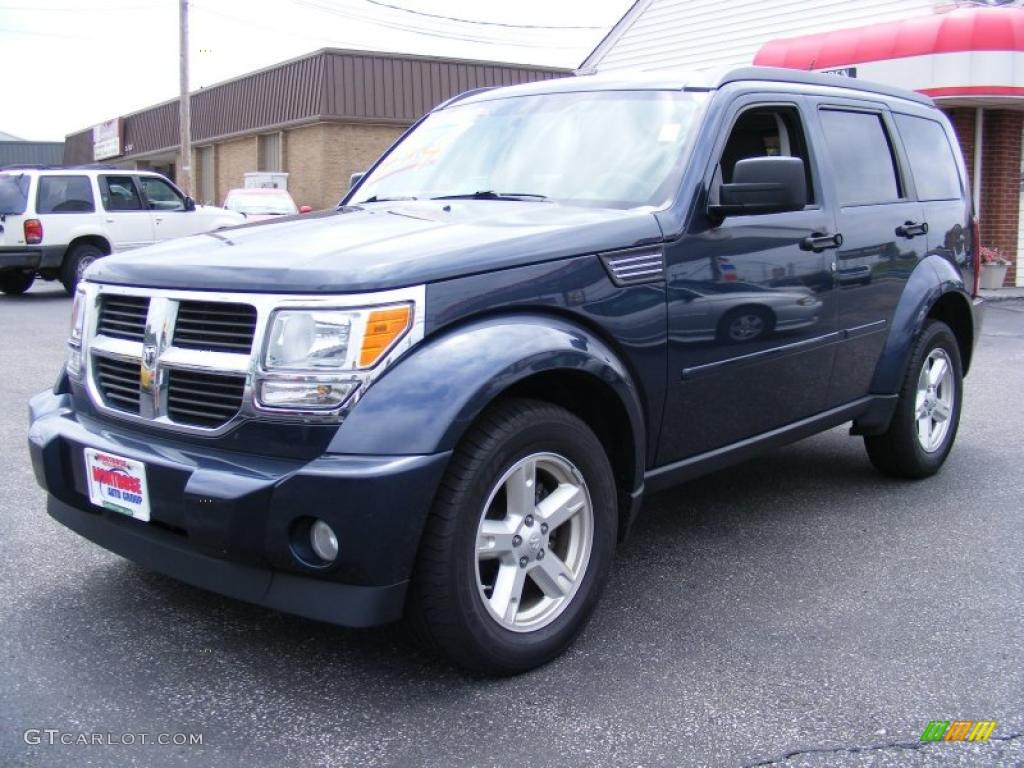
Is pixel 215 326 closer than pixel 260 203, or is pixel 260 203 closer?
pixel 215 326

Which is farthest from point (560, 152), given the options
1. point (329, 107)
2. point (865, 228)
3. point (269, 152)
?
point (269, 152)

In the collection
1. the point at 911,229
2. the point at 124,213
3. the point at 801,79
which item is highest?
the point at 124,213

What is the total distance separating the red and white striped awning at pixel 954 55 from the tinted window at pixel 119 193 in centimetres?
1059

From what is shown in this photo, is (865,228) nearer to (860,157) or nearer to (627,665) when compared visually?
(860,157)

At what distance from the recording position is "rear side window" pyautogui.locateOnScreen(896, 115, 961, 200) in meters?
5.37

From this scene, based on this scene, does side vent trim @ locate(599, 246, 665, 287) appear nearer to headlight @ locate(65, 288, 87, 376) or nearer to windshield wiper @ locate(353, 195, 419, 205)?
windshield wiper @ locate(353, 195, 419, 205)

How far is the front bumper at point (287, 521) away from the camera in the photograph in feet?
9.26

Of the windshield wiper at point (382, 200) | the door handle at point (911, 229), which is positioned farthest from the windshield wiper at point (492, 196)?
the door handle at point (911, 229)

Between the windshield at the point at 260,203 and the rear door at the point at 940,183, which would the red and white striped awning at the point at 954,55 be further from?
the windshield at the point at 260,203

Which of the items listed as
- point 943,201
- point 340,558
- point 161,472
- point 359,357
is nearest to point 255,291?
point 359,357

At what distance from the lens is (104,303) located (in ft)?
11.5

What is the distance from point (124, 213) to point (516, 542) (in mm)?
15313

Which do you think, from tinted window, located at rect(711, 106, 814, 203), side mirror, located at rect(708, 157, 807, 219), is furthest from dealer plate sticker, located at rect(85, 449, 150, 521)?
tinted window, located at rect(711, 106, 814, 203)

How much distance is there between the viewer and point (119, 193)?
17031mm
